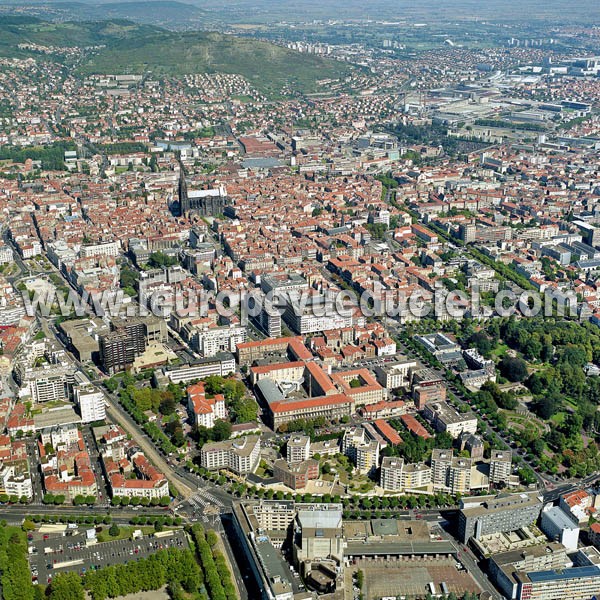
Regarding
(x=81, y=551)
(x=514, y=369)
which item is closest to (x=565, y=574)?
(x=514, y=369)

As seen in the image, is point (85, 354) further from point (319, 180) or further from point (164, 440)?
point (319, 180)

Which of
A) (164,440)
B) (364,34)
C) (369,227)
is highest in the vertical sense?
(364,34)

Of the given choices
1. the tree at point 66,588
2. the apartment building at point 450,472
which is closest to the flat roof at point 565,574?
the apartment building at point 450,472

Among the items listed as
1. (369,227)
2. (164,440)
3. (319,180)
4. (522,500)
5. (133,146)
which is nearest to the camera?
(522,500)

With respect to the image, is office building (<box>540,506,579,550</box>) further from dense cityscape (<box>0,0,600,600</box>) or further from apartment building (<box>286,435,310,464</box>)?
apartment building (<box>286,435,310,464</box>)

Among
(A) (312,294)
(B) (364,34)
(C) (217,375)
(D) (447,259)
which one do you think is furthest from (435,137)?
(B) (364,34)

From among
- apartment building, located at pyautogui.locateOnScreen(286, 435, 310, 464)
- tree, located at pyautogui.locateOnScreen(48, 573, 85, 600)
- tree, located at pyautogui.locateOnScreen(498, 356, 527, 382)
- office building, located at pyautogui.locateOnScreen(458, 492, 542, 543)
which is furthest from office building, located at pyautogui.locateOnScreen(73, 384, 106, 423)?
tree, located at pyautogui.locateOnScreen(498, 356, 527, 382)

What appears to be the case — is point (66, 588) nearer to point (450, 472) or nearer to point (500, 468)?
point (450, 472)

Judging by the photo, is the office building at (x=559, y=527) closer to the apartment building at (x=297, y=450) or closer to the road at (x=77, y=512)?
the apartment building at (x=297, y=450)
